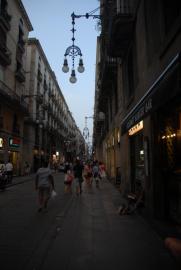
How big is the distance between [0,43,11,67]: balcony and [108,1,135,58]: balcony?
16.0 m

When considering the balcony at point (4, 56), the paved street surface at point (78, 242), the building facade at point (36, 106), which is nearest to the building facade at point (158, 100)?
the paved street surface at point (78, 242)

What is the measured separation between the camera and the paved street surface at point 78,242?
4691mm

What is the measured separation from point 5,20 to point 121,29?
19884 millimetres

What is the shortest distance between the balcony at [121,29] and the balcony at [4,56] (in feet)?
52.4

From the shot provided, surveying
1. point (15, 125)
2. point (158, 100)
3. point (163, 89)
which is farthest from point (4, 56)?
point (163, 89)

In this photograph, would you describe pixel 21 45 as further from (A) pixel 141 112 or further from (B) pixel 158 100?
(B) pixel 158 100

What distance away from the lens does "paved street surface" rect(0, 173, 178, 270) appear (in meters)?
4.69

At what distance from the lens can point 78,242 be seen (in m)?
5.90

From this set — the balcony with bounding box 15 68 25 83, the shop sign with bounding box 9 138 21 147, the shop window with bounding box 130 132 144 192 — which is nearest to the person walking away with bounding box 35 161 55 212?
the shop window with bounding box 130 132 144 192

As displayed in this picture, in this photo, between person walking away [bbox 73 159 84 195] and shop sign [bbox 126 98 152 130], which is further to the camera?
person walking away [bbox 73 159 84 195]

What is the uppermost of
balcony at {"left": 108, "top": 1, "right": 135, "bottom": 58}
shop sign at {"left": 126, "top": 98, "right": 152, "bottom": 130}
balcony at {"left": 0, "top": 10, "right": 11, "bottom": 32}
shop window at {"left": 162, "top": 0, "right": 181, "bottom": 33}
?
balcony at {"left": 0, "top": 10, "right": 11, "bottom": 32}

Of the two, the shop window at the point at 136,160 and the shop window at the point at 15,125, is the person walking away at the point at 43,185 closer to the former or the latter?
the shop window at the point at 136,160

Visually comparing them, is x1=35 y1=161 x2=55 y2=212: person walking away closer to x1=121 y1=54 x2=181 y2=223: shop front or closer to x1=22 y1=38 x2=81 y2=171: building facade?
x1=121 y1=54 x2=181 y2=223: shop front

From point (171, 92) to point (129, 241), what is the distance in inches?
128
